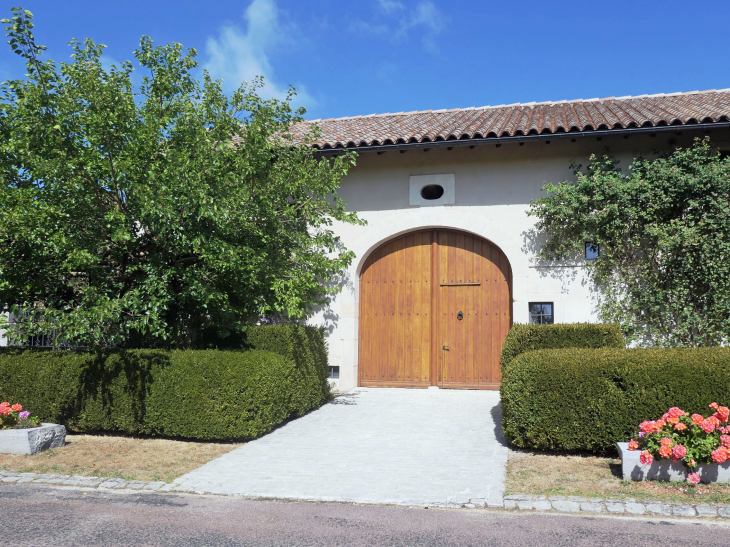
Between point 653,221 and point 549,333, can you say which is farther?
point 653,221

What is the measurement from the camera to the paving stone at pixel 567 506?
4469 millimetres

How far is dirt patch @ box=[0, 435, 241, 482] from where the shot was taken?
5.70 meters

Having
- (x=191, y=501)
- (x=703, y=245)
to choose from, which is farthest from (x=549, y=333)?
(x=191, y=501)

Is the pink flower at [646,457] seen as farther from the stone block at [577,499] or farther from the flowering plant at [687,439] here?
the stone block at [577,499]

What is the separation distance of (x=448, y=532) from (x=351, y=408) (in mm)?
4904

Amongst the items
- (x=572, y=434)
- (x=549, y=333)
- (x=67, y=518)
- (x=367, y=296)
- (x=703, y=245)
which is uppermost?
(x=703, y=245)

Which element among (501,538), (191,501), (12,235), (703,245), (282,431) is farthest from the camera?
(703,245)

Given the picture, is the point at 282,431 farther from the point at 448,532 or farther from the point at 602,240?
the point at 602,240

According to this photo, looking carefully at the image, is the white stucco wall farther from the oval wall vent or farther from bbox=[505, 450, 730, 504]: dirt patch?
bbox=[505, 450, 730, 504]: dirt patch

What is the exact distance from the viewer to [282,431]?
739 cm

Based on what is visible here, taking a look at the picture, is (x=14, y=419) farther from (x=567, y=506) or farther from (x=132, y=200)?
(x=567, y=506)

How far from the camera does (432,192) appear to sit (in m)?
10.8

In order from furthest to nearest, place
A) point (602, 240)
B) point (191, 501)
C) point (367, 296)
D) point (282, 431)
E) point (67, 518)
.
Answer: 1. point (367, 296)
2. point (602, 240)
3. point (282, 431)
4. point (191, 501)
5. point (67, 518)

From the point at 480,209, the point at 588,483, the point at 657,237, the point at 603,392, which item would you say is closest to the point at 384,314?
the point at 480,209
